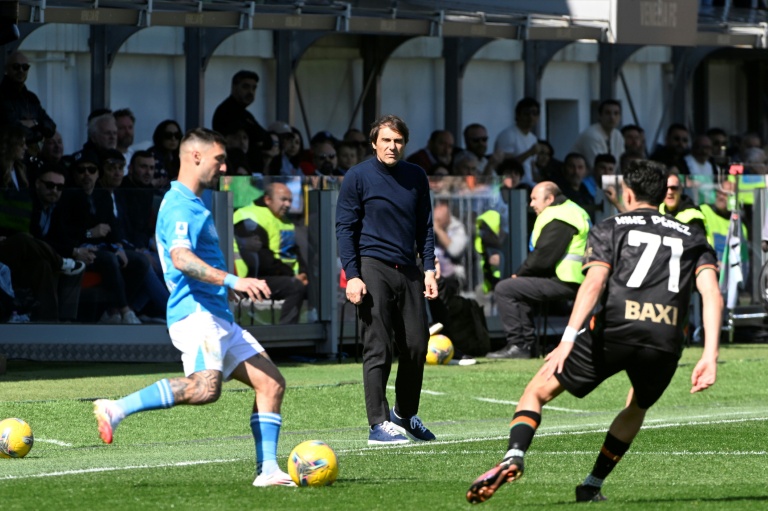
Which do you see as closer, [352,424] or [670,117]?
[352,424]

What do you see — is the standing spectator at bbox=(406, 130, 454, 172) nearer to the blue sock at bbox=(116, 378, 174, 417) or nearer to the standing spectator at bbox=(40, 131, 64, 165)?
the standing spectator at bbox=(40, 131, 64, 165)

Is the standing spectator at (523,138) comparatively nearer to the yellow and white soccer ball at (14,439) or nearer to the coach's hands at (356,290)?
the coach's hands at (356,290)

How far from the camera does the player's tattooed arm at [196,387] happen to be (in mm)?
8406

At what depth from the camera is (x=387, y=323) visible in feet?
36.3

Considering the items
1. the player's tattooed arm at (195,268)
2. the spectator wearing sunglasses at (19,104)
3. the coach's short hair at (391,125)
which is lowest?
the player's tattooed arm at (195,268)

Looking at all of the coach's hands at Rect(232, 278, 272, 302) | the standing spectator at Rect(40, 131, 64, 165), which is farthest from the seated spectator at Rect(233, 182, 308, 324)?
the coach's hands at Rect(232, 278, 272, 302)

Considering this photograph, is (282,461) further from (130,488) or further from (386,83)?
(386,83)

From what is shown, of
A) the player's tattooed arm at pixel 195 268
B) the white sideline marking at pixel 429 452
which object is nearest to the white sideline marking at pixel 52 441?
the white sideline marking at pixel 429 452

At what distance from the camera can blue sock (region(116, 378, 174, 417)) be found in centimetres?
840

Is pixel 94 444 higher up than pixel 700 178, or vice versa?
pixel 700 178

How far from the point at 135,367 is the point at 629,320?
863 centimetres

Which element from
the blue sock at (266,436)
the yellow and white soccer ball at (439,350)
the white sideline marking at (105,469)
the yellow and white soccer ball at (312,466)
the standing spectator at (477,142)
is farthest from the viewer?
the standing spectator at (477,142)

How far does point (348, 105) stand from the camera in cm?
2366

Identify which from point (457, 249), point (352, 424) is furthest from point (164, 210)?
point (457, 249)
